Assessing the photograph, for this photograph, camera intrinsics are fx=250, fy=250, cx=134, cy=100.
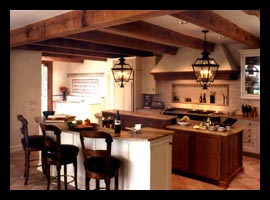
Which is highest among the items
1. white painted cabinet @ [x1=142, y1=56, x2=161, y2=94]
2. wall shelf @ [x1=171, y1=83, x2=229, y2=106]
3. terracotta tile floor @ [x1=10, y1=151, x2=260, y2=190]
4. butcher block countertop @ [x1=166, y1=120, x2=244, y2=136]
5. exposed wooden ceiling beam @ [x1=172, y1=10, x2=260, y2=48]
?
exposed wooden ceiling beam @ [x1=172, y1=10, x2=260, y2=48]

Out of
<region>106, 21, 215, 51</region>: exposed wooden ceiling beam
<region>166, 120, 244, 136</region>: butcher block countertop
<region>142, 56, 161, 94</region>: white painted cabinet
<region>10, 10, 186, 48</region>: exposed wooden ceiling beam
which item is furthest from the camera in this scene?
<region>142, 56, 161, 94</region>: white painted cabinet

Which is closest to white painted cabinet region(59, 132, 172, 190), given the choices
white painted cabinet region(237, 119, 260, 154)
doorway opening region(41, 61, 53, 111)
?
white painted cabinet region(237, 119, 260, 154)

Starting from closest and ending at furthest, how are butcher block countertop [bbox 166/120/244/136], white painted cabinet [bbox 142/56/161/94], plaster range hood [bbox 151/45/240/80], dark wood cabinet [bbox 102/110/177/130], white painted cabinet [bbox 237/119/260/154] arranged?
butcher block countertop [bbox 166/120/244/136], dark wood cabinet [bbox 102/110/177/130], white painted cabinet [bbox 237/119/260/154], plaster range hood [bbox 151/45/240/80], white painted cabinet [bbox 142/56/161/94]

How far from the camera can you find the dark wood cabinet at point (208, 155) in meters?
3.98

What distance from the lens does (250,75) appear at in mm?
5703

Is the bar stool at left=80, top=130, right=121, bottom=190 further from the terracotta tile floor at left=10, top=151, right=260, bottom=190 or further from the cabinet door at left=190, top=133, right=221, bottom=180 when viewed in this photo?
the cabinet door at left=190, top=133, right=221, bottom=180

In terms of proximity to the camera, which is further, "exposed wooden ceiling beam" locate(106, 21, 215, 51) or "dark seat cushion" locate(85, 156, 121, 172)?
"exposed wooden ceiling beam" locate(106, 21, 215, 51)

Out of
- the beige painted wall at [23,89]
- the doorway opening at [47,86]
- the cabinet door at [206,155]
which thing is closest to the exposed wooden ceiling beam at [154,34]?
the cabinet door at [206,155]

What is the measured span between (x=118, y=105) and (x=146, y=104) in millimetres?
867

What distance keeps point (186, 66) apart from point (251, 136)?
2.30 meters

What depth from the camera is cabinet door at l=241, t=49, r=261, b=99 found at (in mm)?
5602

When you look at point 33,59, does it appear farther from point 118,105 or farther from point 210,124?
point 210,124

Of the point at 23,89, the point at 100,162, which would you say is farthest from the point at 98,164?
the point at 23,89

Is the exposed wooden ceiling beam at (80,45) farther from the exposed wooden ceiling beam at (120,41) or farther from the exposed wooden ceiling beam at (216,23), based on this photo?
the exposed wooden ceiling beam at (216,23)
